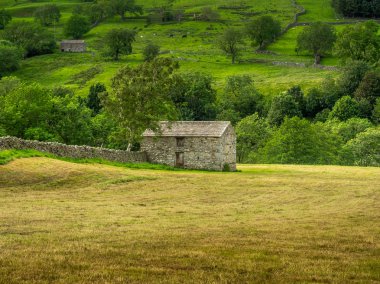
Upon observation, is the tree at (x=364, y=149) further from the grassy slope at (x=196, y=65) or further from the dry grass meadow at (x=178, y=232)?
the dry grass meadow at (x=178, y=232)

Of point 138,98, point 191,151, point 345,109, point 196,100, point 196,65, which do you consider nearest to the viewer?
point 191,151

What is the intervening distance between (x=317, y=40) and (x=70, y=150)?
391 feet

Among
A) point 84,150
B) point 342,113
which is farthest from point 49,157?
point 342,113

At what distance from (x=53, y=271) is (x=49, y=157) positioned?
37055 millimetres

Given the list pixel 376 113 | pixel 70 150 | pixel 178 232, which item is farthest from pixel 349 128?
pixel 178 232

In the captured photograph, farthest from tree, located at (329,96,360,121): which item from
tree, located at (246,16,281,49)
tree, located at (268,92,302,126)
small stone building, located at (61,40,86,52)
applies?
small stone building, located at (61,40,86,52)

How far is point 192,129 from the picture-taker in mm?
70562

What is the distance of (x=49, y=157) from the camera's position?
50781mm

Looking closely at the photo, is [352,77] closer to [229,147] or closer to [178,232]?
[229,147]

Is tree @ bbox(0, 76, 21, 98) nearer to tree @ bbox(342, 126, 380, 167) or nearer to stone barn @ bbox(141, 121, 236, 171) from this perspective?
stone barn @ bbox(141, 121, 236, 171)

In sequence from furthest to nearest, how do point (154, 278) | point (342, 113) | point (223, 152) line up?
1. point (342, 113)
2. point (223, 152)
3. point (154, 278)

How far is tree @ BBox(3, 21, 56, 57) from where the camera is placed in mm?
188875

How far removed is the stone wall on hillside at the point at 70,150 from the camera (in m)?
49.0

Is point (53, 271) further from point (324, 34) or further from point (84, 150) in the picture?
point (324, 34)
